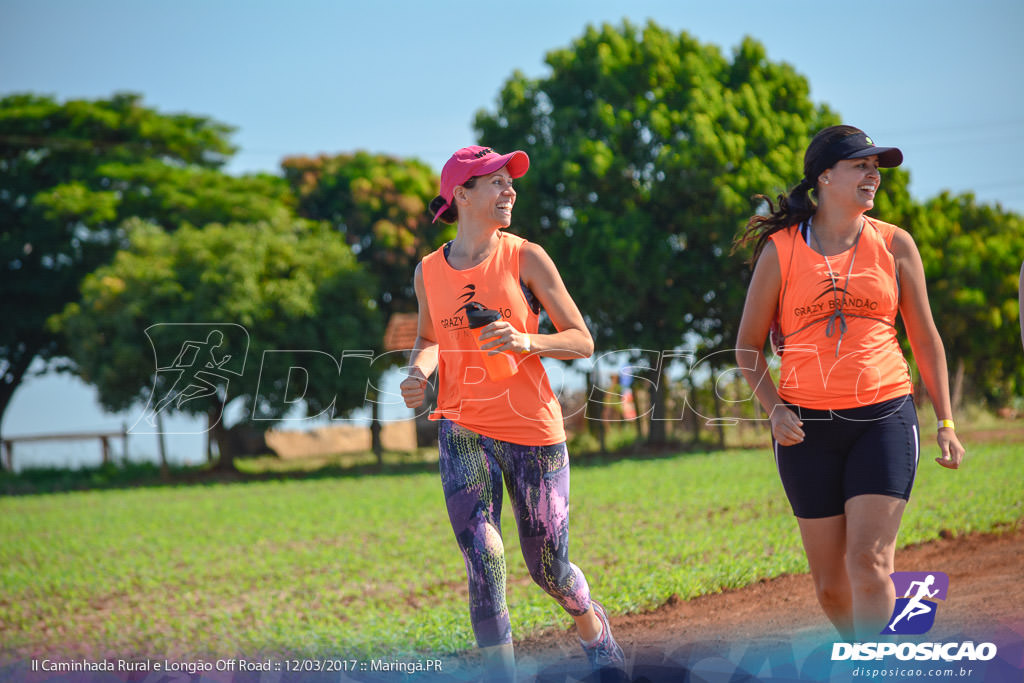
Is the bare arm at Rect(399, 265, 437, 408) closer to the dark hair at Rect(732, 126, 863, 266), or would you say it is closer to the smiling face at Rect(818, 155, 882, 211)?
the dark hair at Rect(732, 126, 863, 266)

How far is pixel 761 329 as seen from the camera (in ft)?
12.7

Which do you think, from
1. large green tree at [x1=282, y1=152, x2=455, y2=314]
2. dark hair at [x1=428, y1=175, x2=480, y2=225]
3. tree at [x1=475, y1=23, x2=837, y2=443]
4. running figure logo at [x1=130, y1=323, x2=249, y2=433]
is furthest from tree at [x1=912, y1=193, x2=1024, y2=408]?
dark hair at [x1=428, y1=175, x2=480, y2=225]

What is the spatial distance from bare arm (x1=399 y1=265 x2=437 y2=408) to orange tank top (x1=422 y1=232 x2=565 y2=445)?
0.33ft

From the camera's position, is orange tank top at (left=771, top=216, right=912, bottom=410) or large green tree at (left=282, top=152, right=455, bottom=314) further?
large green tree at (left=282, top=152, right=455, bottom=314)

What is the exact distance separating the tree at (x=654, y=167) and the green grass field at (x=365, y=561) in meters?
7.06

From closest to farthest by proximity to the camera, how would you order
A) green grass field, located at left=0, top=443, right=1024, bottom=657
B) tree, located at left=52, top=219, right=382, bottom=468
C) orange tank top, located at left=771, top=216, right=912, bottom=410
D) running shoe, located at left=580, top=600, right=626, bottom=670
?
orange tank top, located at left=771, top=216, right=912, bottom=410 < running shoe, located at left=580, top=600, right=626, bottom=670 < green grass field, located at left=0, top=443, right=1024, bottom=657 < tree, located at left=52, top=219, right=382, bottom=468

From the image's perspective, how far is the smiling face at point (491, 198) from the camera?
3.77 metres

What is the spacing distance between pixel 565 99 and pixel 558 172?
9.42 ft

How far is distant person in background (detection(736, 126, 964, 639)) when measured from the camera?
138 inches

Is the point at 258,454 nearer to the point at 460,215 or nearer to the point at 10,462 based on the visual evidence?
the point at 10,462

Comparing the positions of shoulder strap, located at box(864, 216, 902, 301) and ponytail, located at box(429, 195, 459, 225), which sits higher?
ponytail, located at box(429, 195, 459, 225)

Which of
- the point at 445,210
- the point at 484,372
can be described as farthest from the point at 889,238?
the point at 445,210

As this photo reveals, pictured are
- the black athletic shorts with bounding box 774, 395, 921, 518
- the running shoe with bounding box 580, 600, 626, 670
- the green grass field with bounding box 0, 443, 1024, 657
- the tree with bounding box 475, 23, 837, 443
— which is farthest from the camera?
the tree with bounding box 475, 23, 837, 443

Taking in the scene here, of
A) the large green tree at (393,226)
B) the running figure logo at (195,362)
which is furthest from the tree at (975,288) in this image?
the running figure logo at (195,362)
